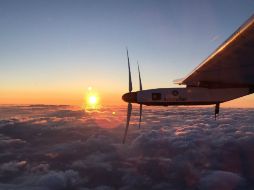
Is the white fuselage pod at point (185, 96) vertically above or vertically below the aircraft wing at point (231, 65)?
below

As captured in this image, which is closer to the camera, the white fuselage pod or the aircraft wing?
the aircraft wing

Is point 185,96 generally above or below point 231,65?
below

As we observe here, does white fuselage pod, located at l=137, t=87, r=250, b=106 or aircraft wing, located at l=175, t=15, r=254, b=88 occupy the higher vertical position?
aircraft wing, located at l=175, t=15, r=254, b=88

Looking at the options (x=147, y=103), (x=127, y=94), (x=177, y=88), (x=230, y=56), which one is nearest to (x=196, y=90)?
(x=177, y=88)

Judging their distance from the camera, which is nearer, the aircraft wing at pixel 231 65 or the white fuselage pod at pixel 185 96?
the aircraft wing at pixel 231 65
